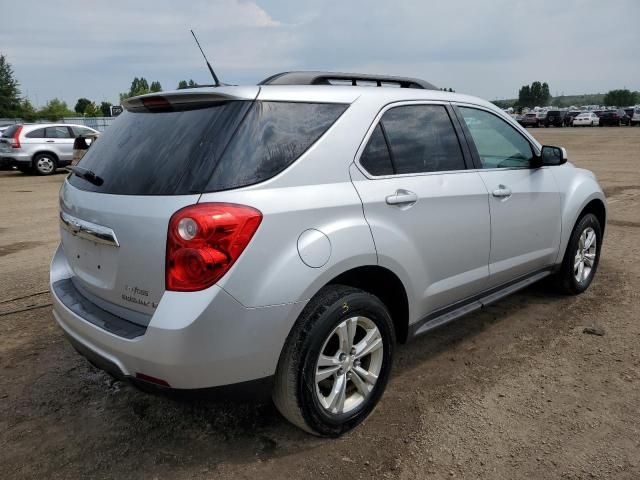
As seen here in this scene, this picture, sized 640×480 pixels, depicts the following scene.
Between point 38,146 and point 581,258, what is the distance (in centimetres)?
1643

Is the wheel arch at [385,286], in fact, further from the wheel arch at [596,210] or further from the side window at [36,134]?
the side window at [36,134]

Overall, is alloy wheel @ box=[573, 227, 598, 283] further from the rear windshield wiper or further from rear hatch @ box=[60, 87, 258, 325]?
the rear windshield wiper

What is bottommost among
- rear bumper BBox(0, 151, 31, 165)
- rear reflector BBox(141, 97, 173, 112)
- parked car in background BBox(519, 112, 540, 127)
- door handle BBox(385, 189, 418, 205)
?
parked car in background BBox(519, 112, 540, 127)

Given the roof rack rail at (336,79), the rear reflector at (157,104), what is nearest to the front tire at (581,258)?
the roof rack rail at (336,79)

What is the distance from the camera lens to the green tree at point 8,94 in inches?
2633

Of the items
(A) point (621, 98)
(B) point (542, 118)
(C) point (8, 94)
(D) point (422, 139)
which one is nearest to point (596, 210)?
(D) point (422, 139)

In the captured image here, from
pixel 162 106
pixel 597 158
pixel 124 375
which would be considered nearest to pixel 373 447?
pixel 124 375

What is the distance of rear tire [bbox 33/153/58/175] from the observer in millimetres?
16641

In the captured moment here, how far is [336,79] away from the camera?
9.97 feet

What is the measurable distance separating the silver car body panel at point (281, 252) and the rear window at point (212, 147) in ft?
0.17

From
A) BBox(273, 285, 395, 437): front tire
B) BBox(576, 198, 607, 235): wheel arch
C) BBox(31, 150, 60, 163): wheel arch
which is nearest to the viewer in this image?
BBox(273, 285, 395, 437): front tire

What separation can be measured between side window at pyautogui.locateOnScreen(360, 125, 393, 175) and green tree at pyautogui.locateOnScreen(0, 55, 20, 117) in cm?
7615

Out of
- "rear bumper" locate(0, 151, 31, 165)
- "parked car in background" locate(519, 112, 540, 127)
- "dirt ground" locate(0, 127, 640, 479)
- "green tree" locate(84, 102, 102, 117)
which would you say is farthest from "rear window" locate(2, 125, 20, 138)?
"green tree" locate(84, 102, 102, 117)

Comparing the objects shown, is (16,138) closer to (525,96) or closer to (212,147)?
(212,147)
